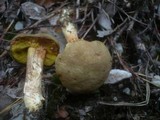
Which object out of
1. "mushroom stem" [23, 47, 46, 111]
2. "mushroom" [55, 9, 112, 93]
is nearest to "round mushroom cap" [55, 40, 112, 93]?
"mushroom" [55, 9, 112, 93]

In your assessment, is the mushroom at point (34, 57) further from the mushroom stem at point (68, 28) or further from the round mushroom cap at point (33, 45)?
the mushroom stem at point (68, 28)

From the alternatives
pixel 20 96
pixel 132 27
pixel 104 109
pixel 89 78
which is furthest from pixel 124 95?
pixel 20 96

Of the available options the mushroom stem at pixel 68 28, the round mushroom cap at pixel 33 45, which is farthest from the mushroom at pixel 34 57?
the mushroom stem at pixel 68 28

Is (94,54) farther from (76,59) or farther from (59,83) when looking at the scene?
(59,83)

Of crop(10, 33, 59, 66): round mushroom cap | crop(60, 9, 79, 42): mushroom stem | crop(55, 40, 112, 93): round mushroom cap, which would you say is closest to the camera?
crop(55, 40, 112, 93): round mushroom cap

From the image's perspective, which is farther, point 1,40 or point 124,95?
point 1,40

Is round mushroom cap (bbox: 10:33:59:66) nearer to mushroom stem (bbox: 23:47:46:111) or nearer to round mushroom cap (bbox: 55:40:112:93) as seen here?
mushroom stem (bbox: 23:47:46:111)

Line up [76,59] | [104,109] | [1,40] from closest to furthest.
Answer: [76,59], [104,109], [1,40]

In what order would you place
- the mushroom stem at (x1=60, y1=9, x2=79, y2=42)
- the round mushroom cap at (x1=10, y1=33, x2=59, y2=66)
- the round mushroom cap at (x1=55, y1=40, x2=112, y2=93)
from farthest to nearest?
the mushroom stem at (x1=60, y1=9, x2=79, y2=42)
the round mushroom cap at (x1=10, y1=33, x2=59, y2=66)
the round mushroom cap at (x1=55, y1=40, x2=112, y2=93)
